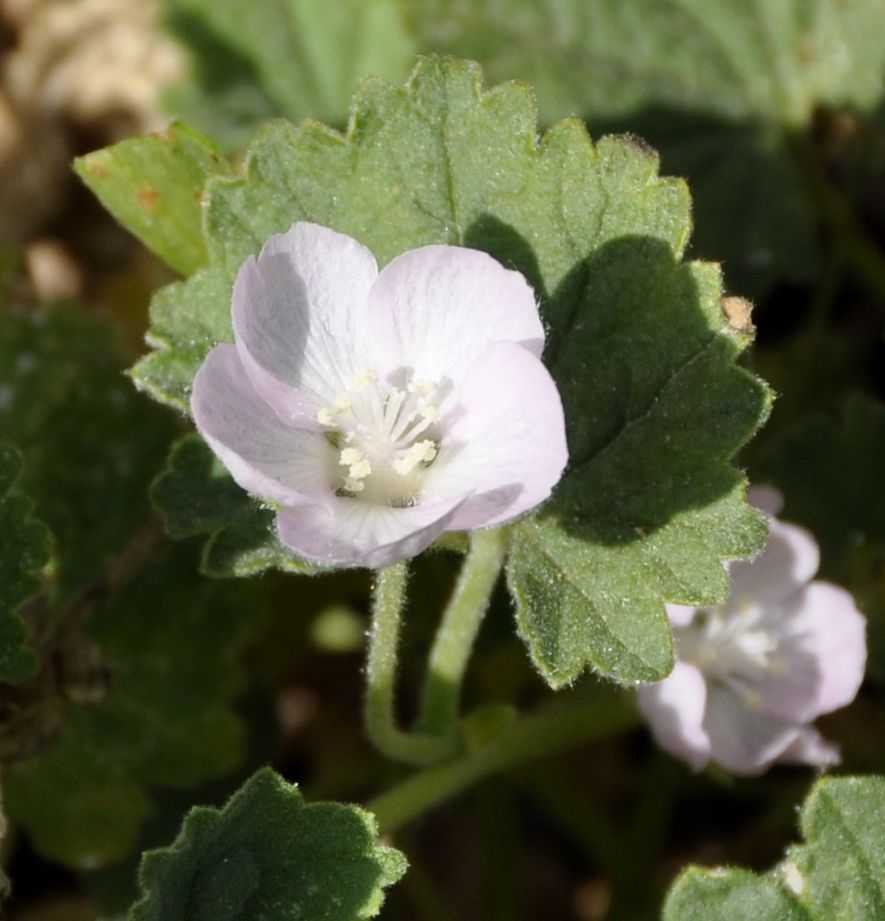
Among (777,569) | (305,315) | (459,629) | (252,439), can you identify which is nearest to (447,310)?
(305,315)

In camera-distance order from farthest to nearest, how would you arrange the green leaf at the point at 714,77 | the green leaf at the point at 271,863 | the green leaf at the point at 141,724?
the green leaf at the point at 714,77
the green leaf at the point at 141,724
the green leaf at the point at 271,863

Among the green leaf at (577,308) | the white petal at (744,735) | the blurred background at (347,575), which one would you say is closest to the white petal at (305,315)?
the green leaf at (577,308)

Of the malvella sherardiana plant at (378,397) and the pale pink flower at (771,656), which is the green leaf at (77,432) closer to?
the malvella sherardiana plant at (378,397)

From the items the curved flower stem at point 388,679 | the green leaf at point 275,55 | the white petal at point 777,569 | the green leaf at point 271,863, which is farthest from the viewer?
the green leaf at point 275,55

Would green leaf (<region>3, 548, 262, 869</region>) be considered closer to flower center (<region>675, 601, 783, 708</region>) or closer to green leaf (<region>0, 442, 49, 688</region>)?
green leaf (<region>0, 442, 49, 688</region>)

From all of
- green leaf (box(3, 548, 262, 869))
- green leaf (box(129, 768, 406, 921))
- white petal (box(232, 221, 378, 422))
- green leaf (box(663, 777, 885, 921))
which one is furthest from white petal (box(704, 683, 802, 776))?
green leaf (box(3, 548, 262, 869))

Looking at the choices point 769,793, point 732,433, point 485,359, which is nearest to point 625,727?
point 769,793

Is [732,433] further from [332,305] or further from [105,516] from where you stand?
[105,516]
